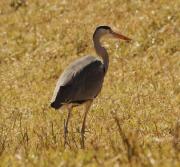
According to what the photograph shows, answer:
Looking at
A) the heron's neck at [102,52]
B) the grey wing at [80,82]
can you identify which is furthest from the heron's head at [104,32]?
the grey wing at [80,82]

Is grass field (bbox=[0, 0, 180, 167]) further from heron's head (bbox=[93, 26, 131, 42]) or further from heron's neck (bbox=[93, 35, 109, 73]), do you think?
heron's head (bbox=[93, 26, 131, 42])

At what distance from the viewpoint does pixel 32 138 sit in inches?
470

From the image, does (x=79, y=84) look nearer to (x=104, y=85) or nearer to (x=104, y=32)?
(x=104, y=32)

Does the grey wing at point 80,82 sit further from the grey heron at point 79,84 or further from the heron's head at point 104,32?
the heron's head at point 104,32

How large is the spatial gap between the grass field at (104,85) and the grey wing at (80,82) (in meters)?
0.67

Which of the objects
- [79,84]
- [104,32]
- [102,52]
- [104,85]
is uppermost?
[104,32]

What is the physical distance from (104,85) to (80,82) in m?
6.27

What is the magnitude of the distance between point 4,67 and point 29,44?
1.51m

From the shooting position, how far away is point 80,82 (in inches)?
453

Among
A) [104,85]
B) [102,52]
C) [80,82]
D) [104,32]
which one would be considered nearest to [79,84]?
[80,82]

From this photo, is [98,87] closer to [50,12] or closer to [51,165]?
[51,165]

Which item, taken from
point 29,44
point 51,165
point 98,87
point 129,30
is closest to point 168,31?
point 129,30

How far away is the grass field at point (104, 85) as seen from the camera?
7648 mm

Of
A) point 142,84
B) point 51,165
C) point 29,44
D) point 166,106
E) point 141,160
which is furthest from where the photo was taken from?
point 29,44
